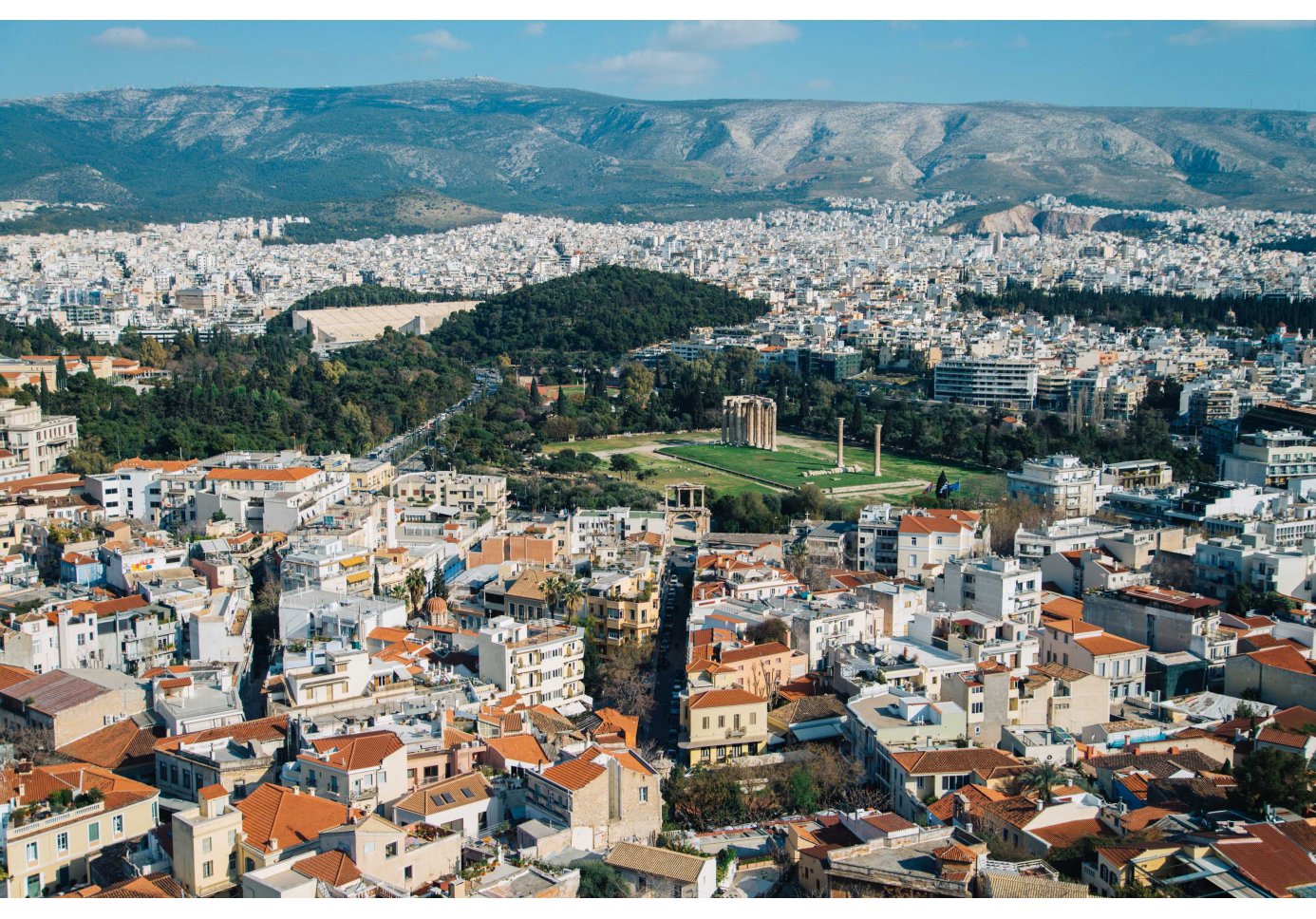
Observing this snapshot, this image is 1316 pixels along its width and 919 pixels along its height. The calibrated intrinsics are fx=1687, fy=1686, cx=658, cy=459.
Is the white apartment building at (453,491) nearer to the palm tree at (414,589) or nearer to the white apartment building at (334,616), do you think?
the palm tree at (414,589)

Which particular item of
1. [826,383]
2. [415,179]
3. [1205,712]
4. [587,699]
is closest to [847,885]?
[587,699]

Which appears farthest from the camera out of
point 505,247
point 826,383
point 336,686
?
point 505,247

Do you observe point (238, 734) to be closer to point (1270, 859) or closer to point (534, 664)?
point (534, 664)

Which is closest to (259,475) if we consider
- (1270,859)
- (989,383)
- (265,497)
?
(265,497)

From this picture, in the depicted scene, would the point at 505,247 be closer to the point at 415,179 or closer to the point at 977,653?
the point at 415,179

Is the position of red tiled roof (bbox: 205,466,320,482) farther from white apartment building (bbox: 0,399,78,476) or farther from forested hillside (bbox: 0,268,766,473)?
white apartment building (bbox: 0,399,78,476)

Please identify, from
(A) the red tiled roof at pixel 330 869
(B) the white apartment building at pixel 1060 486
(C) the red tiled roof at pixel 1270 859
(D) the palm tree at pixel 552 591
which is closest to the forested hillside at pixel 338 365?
(D) the palm tree at pixel 552 591

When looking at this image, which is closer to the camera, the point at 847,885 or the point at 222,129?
the point at 847,885
